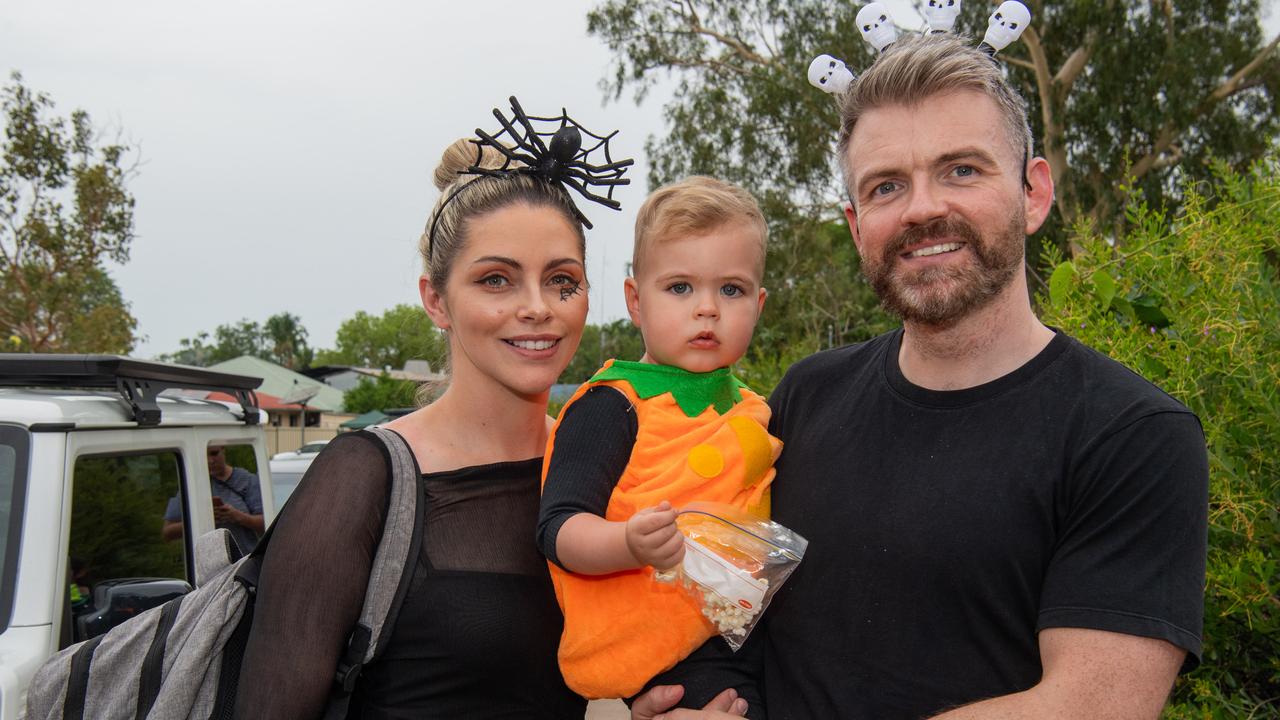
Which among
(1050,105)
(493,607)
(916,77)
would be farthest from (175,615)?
(1050,105)

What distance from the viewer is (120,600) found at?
2.72 meters

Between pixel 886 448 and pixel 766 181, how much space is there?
66.1ft

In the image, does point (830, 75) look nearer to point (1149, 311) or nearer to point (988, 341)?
point (988, 341)

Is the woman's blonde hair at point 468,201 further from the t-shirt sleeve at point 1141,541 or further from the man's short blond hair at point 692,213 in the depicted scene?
the t-shirt sleeve at point 1141,541

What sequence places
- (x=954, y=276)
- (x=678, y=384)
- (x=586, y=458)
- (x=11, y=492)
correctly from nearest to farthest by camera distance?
1. (x=954, y=276)
2. (x=586, y=458)
3. (x=678, y=384)
4. (x=11, y=492)

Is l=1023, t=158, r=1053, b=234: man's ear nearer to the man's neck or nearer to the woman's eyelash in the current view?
the man's neck

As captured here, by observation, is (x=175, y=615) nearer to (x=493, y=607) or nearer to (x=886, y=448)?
(x=493, y=607)

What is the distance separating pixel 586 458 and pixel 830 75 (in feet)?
3.74

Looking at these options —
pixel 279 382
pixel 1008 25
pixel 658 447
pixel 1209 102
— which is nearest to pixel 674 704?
pixel 658 447

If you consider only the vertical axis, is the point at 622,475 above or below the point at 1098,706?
above

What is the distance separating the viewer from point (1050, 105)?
17781mm

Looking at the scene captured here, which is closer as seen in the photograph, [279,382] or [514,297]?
[514,297]

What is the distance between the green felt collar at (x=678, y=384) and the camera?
2305mm

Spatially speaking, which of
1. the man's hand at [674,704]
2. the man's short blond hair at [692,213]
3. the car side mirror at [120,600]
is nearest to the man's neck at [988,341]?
the man's short blond hair at [692,213]
